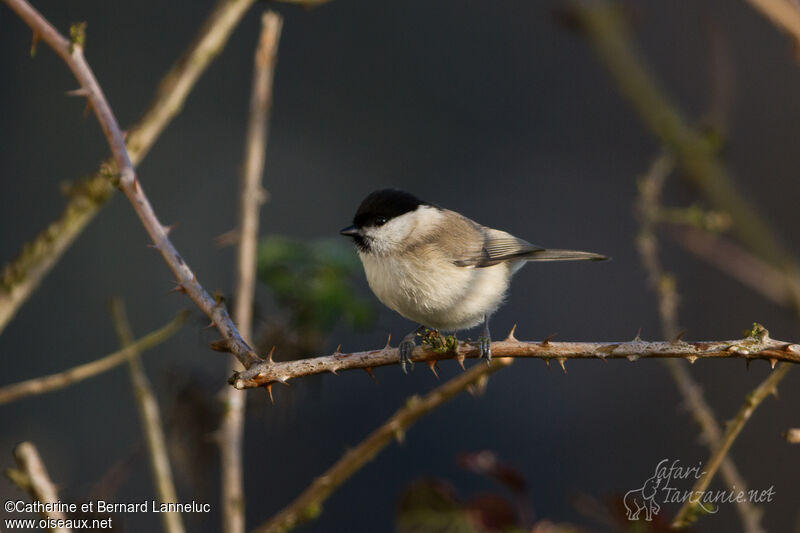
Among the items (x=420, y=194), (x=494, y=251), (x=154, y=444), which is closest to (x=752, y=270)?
(x=494, y=251)

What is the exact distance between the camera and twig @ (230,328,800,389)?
1414mm

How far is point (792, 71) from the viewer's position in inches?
223

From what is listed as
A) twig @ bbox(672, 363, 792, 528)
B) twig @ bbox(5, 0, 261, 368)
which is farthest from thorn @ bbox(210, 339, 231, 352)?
twig @ bbox(672, 363, 792, 528)

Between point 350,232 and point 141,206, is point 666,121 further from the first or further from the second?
point 350,232

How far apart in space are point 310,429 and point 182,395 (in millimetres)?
2662

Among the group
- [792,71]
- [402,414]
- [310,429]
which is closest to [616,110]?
[792,71]

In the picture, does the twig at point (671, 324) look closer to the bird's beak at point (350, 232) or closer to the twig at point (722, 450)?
the twig at point (722, 450)

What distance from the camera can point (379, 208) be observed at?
117 inches

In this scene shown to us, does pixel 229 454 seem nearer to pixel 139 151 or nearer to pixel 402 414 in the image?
pixel 402 414

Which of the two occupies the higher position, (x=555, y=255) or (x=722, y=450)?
(x=555, y=255)

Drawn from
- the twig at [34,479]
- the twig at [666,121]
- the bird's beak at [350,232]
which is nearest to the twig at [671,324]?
the twig at [666,121]

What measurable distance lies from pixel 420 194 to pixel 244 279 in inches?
142

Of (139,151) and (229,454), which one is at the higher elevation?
(139,151)

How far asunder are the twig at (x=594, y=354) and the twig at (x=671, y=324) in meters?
0.42
